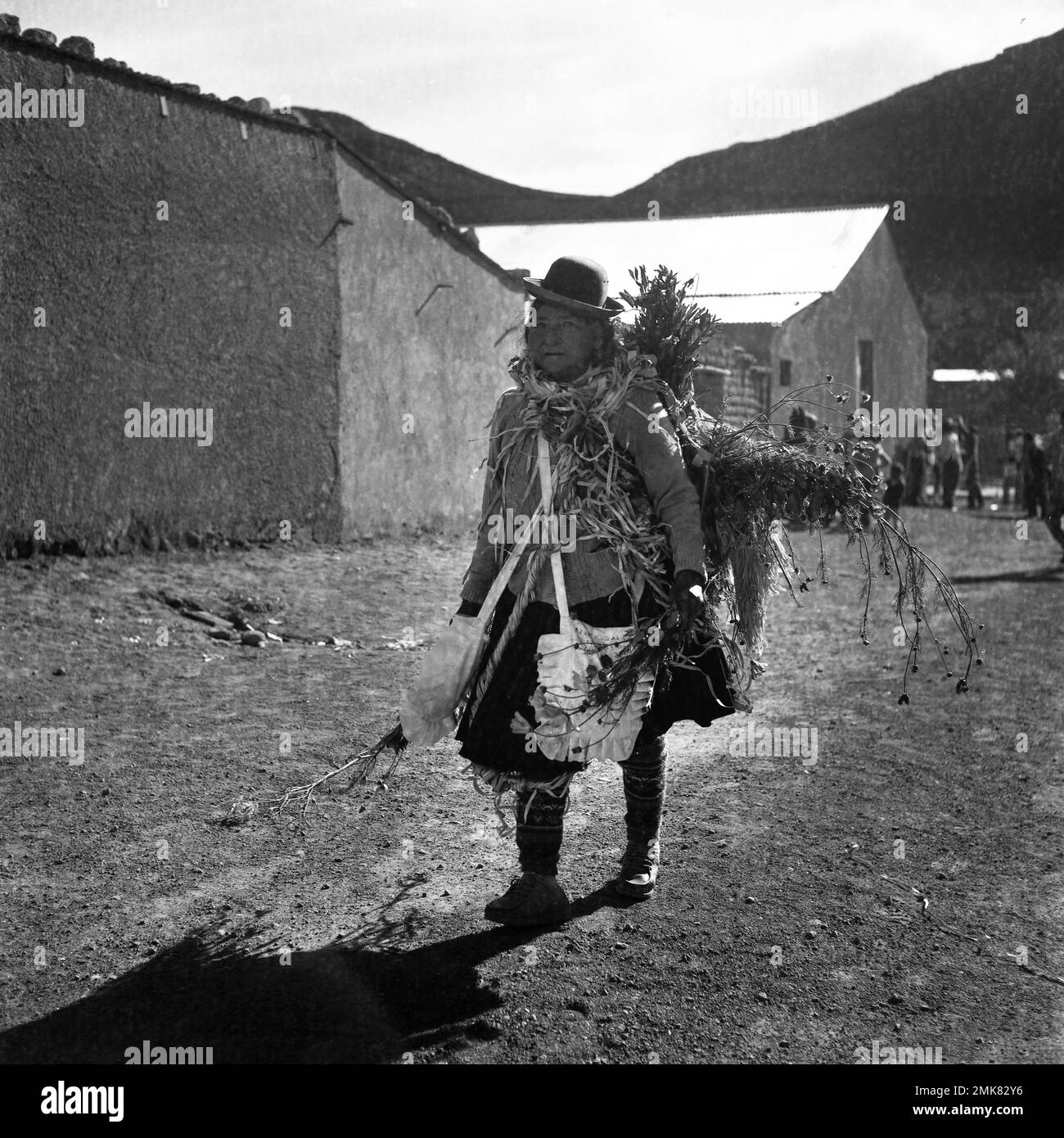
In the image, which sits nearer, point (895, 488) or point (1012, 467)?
point (895, 488)

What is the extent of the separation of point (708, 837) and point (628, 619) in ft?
4.41

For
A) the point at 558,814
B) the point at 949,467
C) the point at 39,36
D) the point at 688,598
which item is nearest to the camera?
the point at 688,598

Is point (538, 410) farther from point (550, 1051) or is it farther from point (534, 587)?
point (550, 1051)

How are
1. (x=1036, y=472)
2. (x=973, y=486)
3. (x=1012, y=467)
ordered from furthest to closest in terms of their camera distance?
(x=1012, y=467) < (x=973, y=486) < (x=1036, y=472)

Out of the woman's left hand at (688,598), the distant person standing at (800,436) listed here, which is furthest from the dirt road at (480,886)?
the distant person standing at (800,436)

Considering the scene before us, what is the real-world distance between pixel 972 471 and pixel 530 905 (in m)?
26.0

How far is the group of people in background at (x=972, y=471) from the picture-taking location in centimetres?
1485

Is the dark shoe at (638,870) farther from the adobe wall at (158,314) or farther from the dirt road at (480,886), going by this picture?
the adobe wall at (158,314)

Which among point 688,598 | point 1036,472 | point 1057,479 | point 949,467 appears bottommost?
point 688,598

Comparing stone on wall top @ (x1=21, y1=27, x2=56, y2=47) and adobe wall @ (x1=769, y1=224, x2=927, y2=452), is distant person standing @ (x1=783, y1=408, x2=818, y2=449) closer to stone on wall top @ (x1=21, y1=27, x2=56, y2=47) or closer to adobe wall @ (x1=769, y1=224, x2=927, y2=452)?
stone on wall top @ (x1=21, y1=27, x2=56, y2=47)

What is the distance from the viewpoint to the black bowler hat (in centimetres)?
409

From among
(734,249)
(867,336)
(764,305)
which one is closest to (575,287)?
(764,305)

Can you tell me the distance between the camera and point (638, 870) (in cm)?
441

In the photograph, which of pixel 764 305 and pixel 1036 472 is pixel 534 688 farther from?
pixel 764 305
